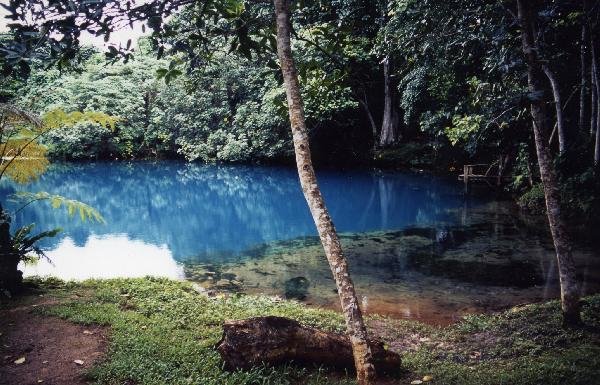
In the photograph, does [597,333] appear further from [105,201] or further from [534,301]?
[105,201]

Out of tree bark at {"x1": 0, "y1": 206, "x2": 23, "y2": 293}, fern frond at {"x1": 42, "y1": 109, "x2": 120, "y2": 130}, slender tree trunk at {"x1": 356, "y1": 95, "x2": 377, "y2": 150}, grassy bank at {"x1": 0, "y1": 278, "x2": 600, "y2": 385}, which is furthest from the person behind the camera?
slender tree trunk at {"x1": 356, "y1": 95, "x2": 377, "y2": 150}

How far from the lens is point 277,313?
821 cm

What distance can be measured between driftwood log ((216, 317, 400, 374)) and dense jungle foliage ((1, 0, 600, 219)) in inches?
117

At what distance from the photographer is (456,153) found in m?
30.2

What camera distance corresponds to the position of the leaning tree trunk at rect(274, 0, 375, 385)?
4.75 m

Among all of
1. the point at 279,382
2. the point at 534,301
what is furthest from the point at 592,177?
the point at 279,382

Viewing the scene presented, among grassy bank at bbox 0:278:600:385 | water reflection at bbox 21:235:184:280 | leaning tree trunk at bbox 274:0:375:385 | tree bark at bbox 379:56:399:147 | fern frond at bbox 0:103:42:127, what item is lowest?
water reflection at bbox 21:235:184:280

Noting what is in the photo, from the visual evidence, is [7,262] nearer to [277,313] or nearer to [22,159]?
[22,159]

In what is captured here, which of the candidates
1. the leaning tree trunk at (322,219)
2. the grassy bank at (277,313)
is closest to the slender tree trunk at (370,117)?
the grassy bank at (277,313)

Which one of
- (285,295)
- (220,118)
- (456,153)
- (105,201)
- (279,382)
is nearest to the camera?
(279,382)

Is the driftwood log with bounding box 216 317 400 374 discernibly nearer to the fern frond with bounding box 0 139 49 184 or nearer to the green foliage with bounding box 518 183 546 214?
the fern frond with bounding box 0 139 49 184

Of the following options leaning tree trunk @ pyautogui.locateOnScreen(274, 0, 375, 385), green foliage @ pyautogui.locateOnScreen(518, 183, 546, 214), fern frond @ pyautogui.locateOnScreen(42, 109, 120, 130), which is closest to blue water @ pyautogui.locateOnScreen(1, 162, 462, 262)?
green foliage @ pyautogui.locateOnScreen(518, 183, 546, 214)

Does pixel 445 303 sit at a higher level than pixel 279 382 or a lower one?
lower

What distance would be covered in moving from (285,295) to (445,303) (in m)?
3.71
